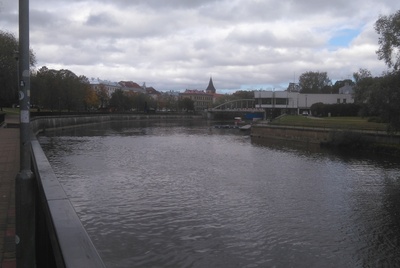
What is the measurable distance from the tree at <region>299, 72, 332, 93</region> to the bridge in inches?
801

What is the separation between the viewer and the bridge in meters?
139

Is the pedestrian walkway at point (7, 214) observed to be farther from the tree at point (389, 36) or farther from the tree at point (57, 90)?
the tree at point (57, 90)

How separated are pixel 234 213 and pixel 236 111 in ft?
434

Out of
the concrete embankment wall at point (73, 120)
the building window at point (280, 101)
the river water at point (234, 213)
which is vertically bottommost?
the river water at point (234, 213)

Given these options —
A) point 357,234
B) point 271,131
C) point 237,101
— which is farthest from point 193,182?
point 237,101

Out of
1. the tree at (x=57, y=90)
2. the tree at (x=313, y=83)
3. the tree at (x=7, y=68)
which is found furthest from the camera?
the tree at (x=313, y=83)

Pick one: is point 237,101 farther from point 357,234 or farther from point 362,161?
point 357,234

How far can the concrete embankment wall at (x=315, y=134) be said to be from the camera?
133 ft

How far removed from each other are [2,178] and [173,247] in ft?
17.0

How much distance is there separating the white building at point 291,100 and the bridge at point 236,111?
3.81 metres

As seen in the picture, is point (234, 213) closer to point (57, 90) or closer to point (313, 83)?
point (57, 90)

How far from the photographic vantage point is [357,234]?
536 inches

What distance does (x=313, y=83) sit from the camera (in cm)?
15562

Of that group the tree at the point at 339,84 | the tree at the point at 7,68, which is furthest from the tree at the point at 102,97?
the tree at the point at 339,84
